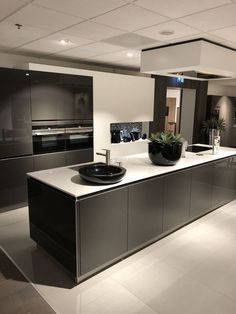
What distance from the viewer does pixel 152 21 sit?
2.64 m

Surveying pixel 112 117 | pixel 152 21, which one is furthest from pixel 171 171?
pixel 112 117

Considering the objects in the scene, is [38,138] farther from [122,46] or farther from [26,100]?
Answer: [122,46]

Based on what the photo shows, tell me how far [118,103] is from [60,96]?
1.30 meters

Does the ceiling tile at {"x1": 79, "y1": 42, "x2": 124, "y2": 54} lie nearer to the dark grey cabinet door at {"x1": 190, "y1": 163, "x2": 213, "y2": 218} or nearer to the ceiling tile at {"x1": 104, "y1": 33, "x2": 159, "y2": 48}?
the ceiling tile at {"x1": 104, "y1": 33, "x2": 159, "y2": 48}

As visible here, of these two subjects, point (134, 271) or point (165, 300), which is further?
point (134, 271)

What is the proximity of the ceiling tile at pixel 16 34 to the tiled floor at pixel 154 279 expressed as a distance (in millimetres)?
2458

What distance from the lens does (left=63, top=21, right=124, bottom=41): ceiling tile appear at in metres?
2.84

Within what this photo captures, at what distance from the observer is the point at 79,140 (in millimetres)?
4621

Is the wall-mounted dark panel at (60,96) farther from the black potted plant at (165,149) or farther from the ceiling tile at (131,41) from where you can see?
the black potted plant at (165,149)

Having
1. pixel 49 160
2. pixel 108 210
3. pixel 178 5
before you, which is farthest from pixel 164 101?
pixel 108 210

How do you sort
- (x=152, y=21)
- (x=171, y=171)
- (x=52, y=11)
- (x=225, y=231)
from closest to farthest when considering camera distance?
(x=52, y=11) < (x=152, y=21) < (x=171, y=171) < (x=225, y=231)

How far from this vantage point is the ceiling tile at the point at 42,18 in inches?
94.3

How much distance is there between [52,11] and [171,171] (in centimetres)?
206

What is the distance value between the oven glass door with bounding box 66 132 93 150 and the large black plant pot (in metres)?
1.73
